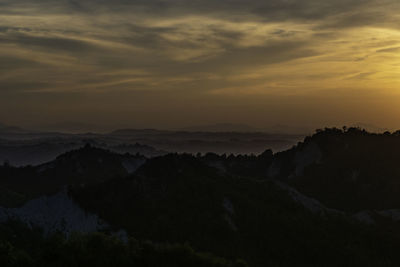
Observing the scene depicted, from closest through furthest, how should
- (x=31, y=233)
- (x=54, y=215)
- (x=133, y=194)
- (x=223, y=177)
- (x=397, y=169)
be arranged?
1. (x=31, y=233)
2. (x=54, y=215)
3. (x=133, y=194)
4. (x=223, y=177)
5. (x=397, y=169)

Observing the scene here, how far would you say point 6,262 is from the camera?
51875 millimetres

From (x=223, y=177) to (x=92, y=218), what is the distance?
38562mm

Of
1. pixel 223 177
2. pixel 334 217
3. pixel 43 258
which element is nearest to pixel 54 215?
pixel 43 258

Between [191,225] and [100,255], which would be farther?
[191,225]

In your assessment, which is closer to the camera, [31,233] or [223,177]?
[31,233]

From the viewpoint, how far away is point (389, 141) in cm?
16688

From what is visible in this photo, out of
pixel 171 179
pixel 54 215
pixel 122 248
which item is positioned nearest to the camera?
pixel 122 248

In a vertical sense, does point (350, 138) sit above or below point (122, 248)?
above

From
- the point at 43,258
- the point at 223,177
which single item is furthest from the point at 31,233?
the point at 223,177

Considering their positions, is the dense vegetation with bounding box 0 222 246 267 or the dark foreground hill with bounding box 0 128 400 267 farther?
the dark foreground hill with bounding box 0 128 400 267

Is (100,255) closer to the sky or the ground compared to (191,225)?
closer to the sky

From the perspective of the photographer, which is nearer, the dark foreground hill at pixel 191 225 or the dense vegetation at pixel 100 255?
the dense vegetation at pixel 100 255

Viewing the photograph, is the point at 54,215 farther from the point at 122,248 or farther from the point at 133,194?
the point at 122,248

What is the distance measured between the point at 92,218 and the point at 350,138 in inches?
4825
